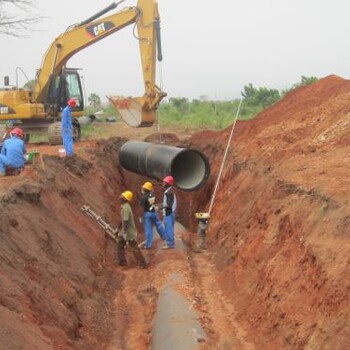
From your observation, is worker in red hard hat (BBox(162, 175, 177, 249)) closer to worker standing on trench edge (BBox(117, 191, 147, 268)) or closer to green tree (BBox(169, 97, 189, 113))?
worker standing on trench edge (BBox(117, 191, 147, 268))

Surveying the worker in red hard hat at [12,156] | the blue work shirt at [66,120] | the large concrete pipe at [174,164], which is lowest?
the large concrete pipe at [174,164]

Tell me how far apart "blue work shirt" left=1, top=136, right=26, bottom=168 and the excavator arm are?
520 cm

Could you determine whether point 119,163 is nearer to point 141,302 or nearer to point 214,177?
point 214,177

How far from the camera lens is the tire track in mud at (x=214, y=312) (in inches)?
344

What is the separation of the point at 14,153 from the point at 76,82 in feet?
31.6

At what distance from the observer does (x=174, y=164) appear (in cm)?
1698

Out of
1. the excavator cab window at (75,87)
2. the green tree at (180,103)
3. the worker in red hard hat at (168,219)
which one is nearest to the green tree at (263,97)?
the green tree at (180,103)

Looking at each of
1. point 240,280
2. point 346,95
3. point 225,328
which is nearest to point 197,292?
point 240,280

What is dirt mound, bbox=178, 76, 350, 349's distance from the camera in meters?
7.82

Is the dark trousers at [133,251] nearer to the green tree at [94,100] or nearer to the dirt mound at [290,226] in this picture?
the dirt mound at [290,226]

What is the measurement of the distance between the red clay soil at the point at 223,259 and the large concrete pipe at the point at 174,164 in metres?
0.80

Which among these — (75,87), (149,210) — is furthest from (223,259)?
(75,87)

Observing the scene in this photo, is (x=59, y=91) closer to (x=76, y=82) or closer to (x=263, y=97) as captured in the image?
(x=76, y=82)

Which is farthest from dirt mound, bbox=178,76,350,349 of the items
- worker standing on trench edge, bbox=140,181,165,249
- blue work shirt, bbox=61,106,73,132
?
blue work shirt, bbox=61,106,73,132
